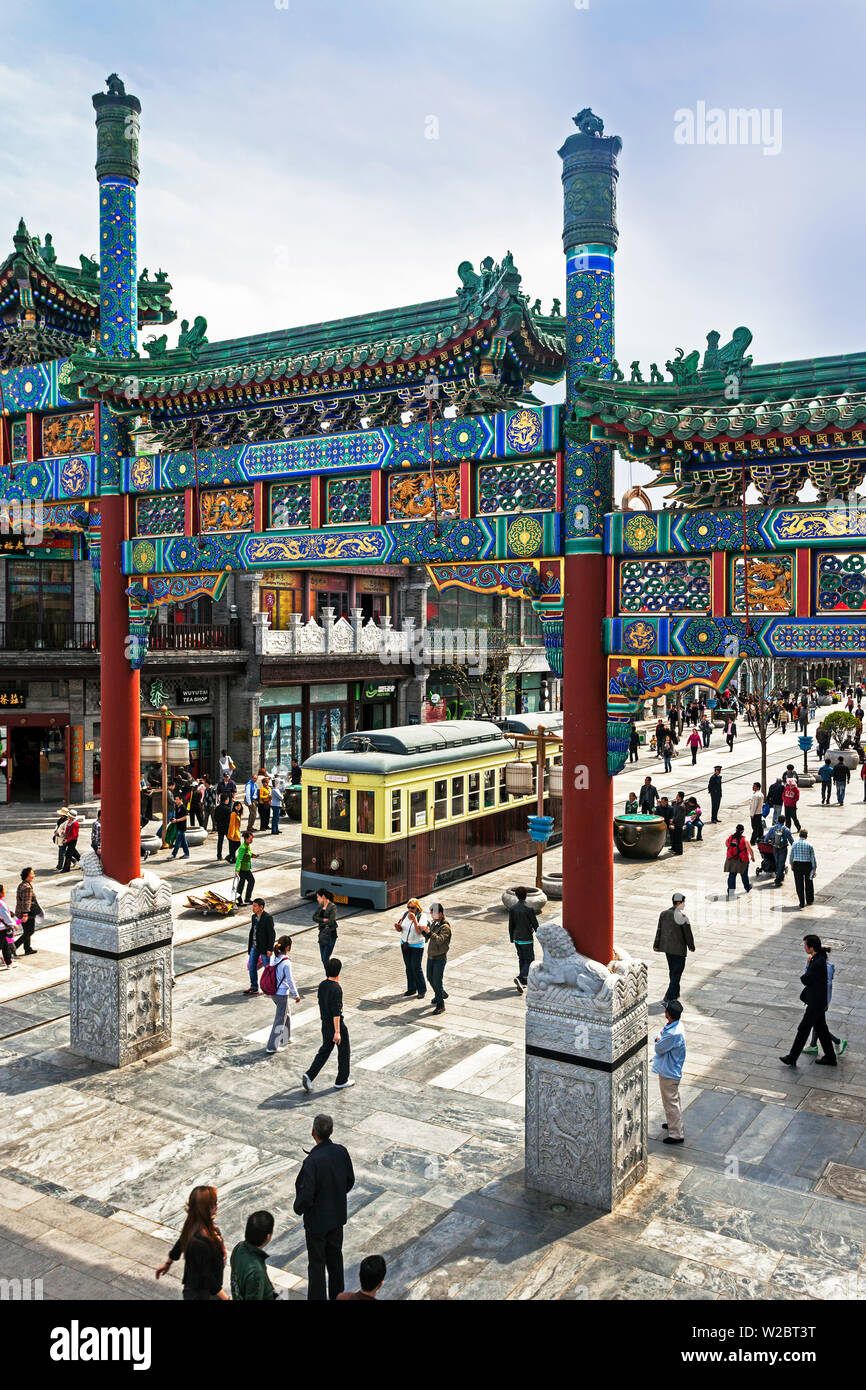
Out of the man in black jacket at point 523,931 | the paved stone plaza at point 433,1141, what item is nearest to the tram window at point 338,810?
the paved stone plaza at point 433,1141

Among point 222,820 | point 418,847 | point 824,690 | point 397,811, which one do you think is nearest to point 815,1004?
point 397,811

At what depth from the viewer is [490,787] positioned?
20562mm

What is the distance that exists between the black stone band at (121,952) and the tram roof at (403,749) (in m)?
Result: 6.68

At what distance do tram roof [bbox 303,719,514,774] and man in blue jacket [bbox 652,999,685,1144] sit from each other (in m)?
8.81

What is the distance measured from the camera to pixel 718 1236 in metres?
7.72

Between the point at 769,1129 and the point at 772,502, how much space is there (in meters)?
6.00

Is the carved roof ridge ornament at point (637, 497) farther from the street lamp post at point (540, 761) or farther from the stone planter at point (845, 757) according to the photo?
the stone planter at point (845, 757)

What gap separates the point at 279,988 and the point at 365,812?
21.2ft

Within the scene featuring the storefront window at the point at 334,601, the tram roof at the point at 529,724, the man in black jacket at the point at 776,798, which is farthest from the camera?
the storefront window at the point at 334,601

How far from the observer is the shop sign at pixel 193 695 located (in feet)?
95.4

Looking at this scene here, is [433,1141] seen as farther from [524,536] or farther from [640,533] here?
[640,533]

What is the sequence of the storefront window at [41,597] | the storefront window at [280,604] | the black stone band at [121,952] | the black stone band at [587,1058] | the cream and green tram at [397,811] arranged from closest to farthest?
the black stone band at [587,1058] < the black stone band at [121,952] < the cream and green tram at [397,811] < the storefront window at [41,597] < the storefront window at [280,604]
